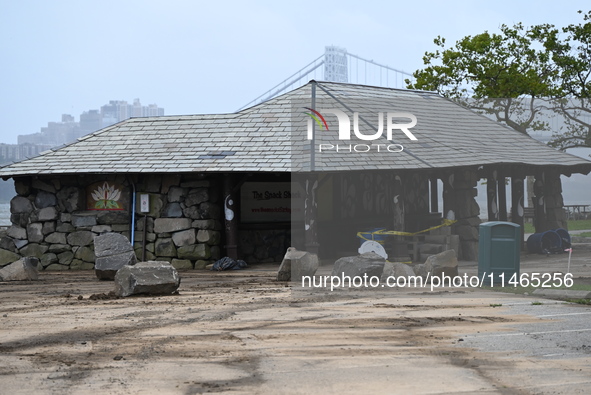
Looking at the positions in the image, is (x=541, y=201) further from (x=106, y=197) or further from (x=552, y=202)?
(x=106, y=197)

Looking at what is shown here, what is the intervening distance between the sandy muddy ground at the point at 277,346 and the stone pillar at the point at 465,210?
6.97m

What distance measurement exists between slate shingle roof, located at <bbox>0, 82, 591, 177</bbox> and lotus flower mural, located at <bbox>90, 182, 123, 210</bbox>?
2.23ft

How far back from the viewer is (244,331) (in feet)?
31.3

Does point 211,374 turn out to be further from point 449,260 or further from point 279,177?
point 279,177

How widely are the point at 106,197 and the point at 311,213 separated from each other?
535cm

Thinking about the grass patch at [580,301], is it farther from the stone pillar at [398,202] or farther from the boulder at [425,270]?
the stone pillar at [398,202]

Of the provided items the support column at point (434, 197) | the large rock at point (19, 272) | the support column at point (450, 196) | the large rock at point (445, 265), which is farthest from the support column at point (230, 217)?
the support column at point (434, 197)

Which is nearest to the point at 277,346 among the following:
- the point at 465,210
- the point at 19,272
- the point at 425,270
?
the point at 425,270

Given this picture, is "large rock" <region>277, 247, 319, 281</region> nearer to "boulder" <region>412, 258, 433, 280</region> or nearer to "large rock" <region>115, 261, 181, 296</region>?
"boulder" <region>412, 258, 433, 280</region>

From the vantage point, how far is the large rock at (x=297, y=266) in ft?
51.0

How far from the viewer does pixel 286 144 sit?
20.1 meters

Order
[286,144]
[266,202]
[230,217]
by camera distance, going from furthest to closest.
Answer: [266,202]
[286,144]
[230,217]

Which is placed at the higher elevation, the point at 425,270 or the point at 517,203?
the point at 517,203

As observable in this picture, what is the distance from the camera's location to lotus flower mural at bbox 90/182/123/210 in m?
20.7
